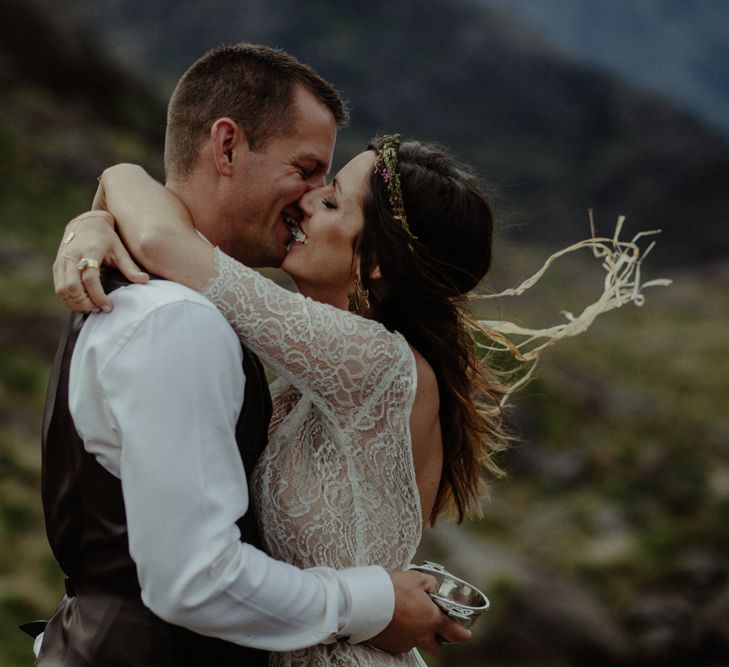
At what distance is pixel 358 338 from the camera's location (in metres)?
2.57

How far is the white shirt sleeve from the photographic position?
2062 millimetres

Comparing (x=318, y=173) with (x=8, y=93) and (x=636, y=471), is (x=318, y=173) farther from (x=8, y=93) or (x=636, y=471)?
(x=8, y=93)

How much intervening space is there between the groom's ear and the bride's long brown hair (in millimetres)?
410

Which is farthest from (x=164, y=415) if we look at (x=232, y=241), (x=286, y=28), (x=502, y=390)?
(x=286, y=28)

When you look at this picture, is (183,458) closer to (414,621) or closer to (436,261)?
(414,621)

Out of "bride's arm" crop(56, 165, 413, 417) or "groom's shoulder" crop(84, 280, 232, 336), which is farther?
"bride's arm" crop(56, 165, 413, 417)

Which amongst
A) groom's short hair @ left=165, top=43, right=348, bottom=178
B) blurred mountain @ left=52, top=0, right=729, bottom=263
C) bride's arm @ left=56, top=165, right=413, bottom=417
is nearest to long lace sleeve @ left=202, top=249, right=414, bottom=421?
bride's arm @ left=56, top=165, right=413, bottom=417

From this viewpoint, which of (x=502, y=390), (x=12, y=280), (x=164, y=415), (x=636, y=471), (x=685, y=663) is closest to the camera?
(x=164, y=415)

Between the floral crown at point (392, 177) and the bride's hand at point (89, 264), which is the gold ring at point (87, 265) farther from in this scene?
the floral crown at point (392, 177)

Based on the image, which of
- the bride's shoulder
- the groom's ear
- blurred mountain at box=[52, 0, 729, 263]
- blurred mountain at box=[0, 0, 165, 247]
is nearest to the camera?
the bride's shoulder

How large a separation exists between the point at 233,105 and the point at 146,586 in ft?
4.80

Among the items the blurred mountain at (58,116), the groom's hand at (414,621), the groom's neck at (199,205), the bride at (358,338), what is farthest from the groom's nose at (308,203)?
the blurred mountain at (58,116)

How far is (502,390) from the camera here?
3.28m

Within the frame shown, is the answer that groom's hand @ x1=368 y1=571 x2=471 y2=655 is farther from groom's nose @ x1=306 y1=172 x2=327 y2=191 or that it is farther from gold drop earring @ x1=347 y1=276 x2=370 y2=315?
groom's nose @ x1=306 y1=172 x2=327 y2=191
